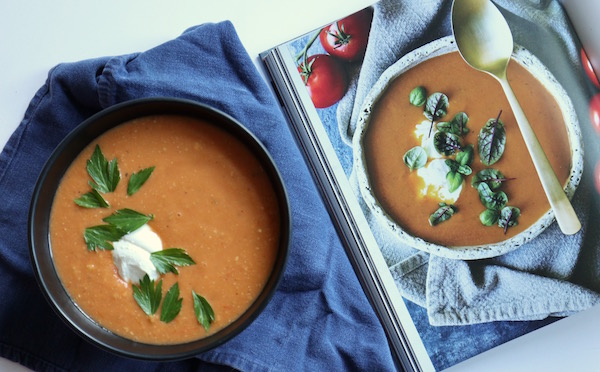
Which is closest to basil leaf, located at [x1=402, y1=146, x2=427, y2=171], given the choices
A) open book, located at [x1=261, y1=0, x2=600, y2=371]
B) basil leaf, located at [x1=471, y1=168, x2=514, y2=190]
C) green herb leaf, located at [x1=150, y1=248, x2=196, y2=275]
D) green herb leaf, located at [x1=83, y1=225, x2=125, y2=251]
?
open book, located at [x1=261, y1=0, x2=600, y2=371]

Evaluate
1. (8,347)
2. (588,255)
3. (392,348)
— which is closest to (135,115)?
(8,347)

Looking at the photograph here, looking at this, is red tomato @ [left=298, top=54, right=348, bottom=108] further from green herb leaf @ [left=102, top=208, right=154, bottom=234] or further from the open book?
green herb leaf @ [left=102, top=208, right=154, bottom=234]

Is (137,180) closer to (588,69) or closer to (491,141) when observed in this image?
(491,141)

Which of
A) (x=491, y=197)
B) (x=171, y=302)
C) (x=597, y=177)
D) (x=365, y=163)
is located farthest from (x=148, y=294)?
(x=597, y=177)

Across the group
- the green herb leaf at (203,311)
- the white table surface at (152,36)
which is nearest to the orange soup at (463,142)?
the white table surface at (152,36)

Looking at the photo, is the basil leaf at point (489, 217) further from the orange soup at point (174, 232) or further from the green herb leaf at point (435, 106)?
the orange soup at point (174, 232)

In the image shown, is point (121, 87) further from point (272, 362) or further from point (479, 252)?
point (479, 252)
